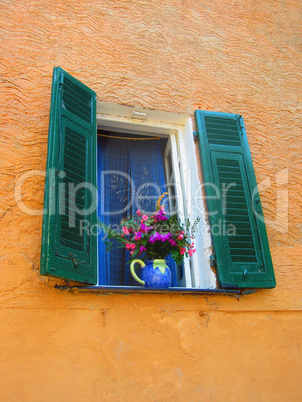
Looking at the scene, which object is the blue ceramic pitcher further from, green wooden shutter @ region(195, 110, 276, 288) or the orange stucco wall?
green wooden shutter @ region(195, 110, 276, 288)

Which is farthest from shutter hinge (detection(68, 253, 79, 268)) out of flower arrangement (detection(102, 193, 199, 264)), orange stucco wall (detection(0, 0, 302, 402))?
flower arrangement (detection(102, 193, 199, 264))

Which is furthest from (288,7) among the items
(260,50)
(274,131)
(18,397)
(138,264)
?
(18,397)

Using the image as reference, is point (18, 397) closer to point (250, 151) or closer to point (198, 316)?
point (198, 316)

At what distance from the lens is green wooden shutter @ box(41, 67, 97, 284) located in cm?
265

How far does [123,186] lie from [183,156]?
63cm

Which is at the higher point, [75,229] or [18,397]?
[75,229]

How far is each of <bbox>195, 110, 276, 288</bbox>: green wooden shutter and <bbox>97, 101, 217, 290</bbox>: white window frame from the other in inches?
4.1

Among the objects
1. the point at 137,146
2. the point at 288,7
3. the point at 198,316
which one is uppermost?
the point at 288,7

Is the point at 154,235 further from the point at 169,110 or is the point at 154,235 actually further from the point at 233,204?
the point at 169,110

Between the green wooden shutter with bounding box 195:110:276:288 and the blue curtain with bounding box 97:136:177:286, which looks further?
the blue curtain with bounding box 97:136:177:286

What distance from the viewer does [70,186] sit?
2.92 meters

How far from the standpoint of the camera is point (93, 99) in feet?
11.5

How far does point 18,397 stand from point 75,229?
107 centimetres

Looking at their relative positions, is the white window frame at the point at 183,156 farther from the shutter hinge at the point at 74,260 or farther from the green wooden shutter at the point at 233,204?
the shutter hinge at the point at 74,260
